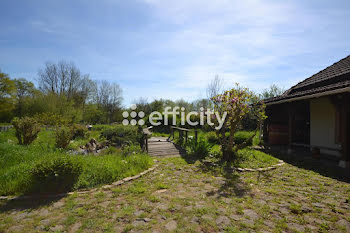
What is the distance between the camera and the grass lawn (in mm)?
2518

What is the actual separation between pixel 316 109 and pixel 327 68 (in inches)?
100

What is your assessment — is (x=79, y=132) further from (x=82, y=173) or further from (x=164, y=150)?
(x=82, y=173)

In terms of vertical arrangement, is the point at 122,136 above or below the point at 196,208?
above

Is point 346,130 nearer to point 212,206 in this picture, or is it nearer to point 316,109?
point 316,109

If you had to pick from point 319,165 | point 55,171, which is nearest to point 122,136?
point 55,171

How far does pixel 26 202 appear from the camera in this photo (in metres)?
3.29

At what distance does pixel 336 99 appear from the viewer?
224 inches

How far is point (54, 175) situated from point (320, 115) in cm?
897

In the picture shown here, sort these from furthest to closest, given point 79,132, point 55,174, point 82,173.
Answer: point 79,132 < point 82,173 < point 55,174

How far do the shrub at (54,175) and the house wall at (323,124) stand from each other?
307 inches

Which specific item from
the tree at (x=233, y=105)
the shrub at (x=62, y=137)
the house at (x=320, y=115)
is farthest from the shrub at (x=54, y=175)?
the house at (x=320, y=115)

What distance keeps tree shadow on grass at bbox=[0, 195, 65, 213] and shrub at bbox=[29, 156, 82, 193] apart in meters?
0.22

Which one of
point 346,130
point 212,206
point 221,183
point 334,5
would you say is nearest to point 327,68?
point 334,5

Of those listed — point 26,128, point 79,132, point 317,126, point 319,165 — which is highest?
point 317,126
